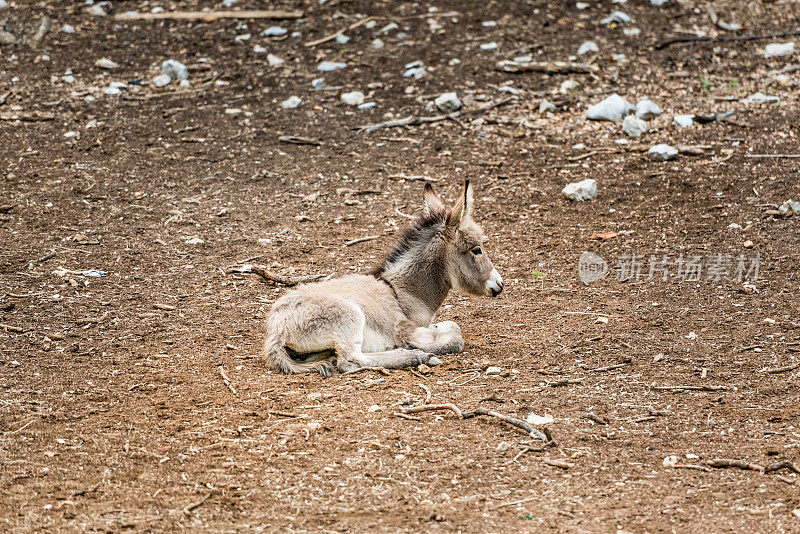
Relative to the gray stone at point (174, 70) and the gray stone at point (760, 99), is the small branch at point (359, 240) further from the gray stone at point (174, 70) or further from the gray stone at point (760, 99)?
the gray stone at point (760, 99)

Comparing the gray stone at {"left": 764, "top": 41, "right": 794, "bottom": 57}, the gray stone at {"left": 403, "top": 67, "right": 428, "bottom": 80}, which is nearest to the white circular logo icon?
A: the gray stone at {"left": 403, "top": 67, "right": 428, "bottom": 80}

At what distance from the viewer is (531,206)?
9.09m

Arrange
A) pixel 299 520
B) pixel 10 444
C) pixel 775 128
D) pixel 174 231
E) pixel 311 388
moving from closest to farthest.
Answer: pixel 299 520
pixel 10 444
pixel 311 388
pixel 174 231
pixel 775 128

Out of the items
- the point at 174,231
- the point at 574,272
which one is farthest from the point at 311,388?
the point at 174,231

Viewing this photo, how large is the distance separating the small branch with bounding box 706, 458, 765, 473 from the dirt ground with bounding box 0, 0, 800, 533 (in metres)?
0.04

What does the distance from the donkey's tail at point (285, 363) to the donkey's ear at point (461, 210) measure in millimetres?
1599

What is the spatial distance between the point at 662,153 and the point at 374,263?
367 cm

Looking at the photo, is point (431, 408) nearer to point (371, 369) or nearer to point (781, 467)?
point (371, 369)

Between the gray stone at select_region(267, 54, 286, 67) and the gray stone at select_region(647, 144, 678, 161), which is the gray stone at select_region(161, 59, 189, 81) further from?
the gray stone at select_region(647, 144, 678, 161)

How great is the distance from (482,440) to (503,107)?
21.6 ft

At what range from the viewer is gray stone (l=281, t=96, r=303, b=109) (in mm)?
11172

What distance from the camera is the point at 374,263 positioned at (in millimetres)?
8164

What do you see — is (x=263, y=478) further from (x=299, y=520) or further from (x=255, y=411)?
(x=255, y=411)

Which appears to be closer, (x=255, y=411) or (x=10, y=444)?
(x=10, y=444)
